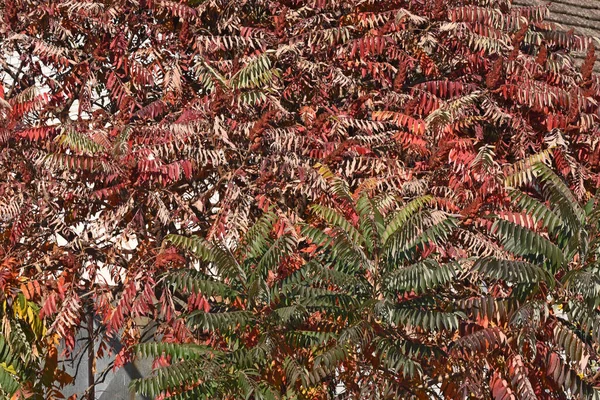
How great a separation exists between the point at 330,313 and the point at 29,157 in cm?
249

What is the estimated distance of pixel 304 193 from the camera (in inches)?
240

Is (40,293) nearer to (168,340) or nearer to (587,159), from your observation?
(168,340)

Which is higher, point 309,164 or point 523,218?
point 309,164

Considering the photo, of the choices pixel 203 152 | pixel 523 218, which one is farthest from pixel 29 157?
pixel 523 218

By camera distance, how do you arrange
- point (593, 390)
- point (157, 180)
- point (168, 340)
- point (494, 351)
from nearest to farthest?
point (593, 390)
point (494, 351)
point (168, 340)
point (157, 180)

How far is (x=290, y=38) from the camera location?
673cm

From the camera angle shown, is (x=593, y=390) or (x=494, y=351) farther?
(x=494, y=351)

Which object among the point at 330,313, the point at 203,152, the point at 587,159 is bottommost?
the point at 330,313

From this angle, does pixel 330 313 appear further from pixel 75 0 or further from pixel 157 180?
pixel 75 0

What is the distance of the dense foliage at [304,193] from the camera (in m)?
4.66

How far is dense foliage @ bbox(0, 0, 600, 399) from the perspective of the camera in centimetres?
466

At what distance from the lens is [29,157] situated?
6086mm

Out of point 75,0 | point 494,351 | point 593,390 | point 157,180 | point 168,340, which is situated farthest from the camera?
point 75,0

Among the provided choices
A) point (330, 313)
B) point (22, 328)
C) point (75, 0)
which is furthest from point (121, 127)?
point (330, 313)
